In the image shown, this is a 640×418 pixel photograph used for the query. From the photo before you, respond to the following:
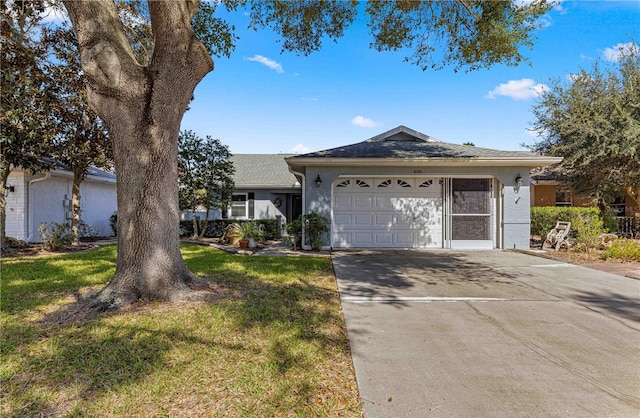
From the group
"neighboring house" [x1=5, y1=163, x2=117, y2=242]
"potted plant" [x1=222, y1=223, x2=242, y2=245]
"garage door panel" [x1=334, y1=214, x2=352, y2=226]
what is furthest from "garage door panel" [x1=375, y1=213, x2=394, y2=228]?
"neighboring house" [x1=5, y1=163, x2=117, y2=242]

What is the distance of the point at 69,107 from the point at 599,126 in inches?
767

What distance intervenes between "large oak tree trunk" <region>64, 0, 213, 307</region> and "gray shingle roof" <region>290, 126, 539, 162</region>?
17.3 ft

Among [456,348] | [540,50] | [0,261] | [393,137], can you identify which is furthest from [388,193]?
[0,261]

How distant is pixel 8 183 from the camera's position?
1105 centimetres

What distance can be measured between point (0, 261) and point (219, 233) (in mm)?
7677

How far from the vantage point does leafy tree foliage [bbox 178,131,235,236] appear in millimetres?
13039

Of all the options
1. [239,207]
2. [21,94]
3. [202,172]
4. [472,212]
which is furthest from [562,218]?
[21,94]

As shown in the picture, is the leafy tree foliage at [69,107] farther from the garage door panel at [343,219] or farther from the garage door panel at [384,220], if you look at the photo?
the garage door panel at [384,220]

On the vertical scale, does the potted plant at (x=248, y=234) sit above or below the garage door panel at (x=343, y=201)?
below

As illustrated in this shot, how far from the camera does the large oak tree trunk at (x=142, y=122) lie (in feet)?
13.6

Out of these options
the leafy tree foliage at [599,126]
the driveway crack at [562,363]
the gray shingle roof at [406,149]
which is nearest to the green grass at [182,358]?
the driveway crack at [562,363]

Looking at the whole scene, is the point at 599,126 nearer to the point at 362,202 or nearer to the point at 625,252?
the point at 625,252

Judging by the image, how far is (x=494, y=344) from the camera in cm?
337

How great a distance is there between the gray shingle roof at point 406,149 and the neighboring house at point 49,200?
9.66 m
